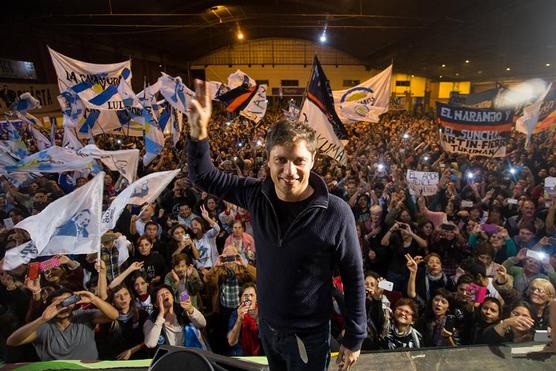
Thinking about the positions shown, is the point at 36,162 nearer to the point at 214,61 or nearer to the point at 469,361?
the point at 469,361

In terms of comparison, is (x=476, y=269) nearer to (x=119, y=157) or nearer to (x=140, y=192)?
(x=140, y=192)

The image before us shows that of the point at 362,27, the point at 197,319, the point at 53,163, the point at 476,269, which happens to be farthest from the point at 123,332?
the point at 362,27

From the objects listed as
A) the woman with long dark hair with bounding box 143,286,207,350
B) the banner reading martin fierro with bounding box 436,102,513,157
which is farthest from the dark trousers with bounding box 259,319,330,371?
the banner reading martin fierro with bounding box 436,102,513,157

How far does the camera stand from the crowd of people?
131 inches

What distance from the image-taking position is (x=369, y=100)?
9.00 m

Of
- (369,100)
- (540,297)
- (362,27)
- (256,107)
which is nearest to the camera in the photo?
(540,297)

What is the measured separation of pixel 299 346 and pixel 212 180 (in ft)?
3.29

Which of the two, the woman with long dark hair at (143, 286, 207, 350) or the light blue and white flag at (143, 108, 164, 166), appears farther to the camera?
the light blue and white flag at (143, 108, 164, 166)

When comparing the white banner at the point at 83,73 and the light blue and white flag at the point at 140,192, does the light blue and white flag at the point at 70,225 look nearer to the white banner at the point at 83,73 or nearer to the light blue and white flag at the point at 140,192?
the light blue and white flag at the point at 140,192

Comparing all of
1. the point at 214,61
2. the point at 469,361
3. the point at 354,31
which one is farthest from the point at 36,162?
the point at 214,61

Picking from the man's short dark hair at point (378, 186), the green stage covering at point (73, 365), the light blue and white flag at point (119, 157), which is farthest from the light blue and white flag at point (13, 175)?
the man's short dark hair at point (378, 186)

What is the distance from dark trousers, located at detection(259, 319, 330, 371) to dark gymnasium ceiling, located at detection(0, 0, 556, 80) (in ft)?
46.3

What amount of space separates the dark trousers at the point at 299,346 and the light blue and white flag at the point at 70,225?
2283mm

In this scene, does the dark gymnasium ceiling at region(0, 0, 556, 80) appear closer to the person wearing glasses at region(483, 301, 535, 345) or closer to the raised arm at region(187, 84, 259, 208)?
the person wearing glasses at region(483, 301, 535, 345)
